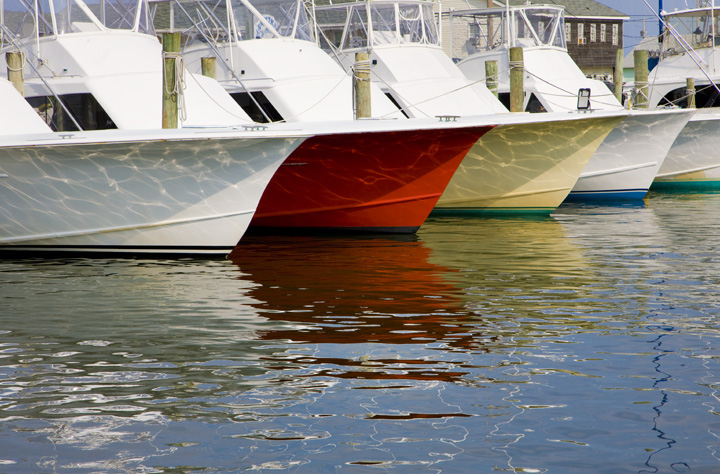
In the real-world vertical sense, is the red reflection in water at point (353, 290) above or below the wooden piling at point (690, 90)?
below

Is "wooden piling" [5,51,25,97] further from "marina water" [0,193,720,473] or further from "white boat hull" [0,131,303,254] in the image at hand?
"marina water" [0,193,720,473]

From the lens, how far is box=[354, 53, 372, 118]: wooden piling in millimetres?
13461

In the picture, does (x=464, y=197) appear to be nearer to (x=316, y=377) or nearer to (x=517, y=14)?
(x=517, y=14)

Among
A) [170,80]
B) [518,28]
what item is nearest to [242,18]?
[170,80]

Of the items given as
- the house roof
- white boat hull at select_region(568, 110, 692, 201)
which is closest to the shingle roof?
the house roof

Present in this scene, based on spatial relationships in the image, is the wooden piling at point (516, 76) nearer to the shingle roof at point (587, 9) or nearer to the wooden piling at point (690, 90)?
the wooden piling at point (690, 90)

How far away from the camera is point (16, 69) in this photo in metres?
11.8

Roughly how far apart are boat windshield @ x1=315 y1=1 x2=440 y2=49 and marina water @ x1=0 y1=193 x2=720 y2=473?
8616 millimetres

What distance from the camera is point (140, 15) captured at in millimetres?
13680

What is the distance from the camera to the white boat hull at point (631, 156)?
54.8 ft

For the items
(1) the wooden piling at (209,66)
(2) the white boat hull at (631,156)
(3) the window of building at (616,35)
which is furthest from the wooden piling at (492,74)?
(3) the window of building at (616,35)

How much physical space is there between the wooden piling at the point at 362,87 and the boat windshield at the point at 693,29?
12.6 metres

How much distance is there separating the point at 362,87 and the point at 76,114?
397 cm

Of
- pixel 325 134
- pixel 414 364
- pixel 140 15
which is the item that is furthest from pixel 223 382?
pixel 140 15
